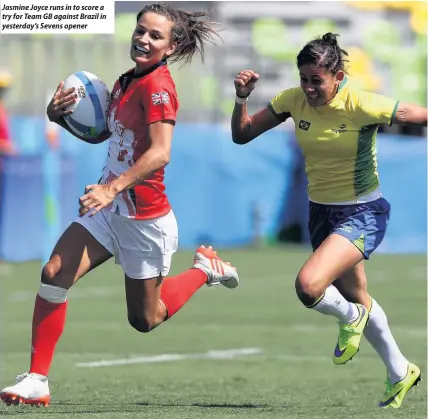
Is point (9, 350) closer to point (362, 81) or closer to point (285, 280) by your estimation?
point (285, 280)

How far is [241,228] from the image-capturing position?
24.0 metres

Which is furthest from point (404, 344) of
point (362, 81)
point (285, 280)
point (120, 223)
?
point (362, 81)

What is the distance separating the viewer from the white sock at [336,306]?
790 centimetres

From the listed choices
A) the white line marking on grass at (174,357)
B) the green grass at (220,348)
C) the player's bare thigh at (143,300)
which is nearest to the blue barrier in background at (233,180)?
the green grass at (220,348)

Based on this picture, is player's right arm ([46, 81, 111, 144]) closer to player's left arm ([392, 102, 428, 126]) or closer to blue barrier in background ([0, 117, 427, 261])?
player's left arm ([392, 102, 428, 126])

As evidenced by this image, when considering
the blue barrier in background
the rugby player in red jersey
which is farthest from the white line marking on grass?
the blue barrier in background

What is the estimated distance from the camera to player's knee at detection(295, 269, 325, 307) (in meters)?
7.75

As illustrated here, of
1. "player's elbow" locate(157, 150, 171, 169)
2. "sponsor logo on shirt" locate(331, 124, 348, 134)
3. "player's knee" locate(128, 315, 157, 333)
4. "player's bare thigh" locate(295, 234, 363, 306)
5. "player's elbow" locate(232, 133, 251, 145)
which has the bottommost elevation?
"player's knee" locate(128, 315, 157, 333)

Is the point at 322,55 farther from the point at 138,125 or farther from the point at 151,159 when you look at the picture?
the point at 151,159

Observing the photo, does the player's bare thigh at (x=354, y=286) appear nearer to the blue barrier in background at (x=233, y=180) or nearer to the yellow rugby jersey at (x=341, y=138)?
the yellow rugby jersey at (x=341, y=138)

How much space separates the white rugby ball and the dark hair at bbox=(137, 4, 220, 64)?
0.51 metres

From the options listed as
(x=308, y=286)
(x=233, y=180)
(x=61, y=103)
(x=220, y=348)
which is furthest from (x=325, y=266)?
(x=233, y=180)

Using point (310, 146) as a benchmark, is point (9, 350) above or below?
below

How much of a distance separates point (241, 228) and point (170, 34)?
1653 centimetres
